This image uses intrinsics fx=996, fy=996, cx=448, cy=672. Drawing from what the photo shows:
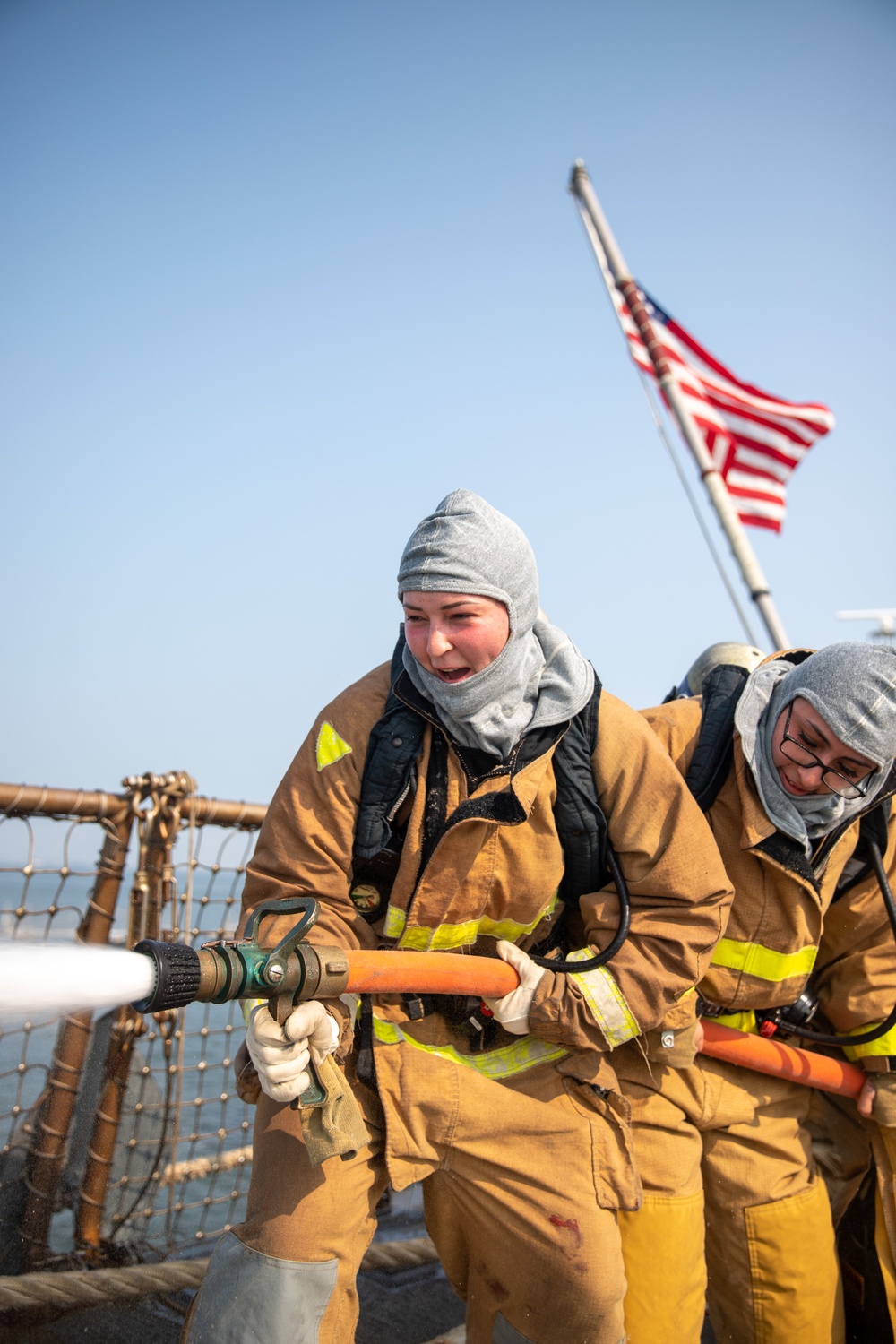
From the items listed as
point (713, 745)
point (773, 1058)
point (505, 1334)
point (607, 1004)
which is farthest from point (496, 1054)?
point (713, 745)

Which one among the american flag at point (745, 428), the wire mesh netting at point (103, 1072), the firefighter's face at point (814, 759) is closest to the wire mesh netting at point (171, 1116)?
the wire mesh netting at point (103, 1072)

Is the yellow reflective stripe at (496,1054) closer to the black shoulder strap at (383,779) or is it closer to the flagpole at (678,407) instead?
the black shoulder strap at (383,779)

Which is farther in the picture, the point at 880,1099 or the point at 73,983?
the point at 880,1099

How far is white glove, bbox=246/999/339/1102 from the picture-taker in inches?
86.9

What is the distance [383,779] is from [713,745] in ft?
4.04

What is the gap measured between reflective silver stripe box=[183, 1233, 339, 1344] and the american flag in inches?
273

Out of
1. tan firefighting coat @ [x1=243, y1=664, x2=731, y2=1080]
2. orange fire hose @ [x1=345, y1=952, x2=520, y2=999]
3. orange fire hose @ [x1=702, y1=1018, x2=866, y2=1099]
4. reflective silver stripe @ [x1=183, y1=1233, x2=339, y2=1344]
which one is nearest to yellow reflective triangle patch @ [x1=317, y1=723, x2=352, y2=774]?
tan firefighting coat @ [x1=243, y1=664, x2=731, y2=1080]

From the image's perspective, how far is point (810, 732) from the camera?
3162 millimetres

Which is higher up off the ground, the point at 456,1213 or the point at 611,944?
the point at 611,944

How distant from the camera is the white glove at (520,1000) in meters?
2.76

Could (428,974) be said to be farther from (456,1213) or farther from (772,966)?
(772,966)

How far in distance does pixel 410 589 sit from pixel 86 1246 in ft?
9.16

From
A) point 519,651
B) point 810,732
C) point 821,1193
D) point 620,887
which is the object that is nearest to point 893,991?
point 821,1193

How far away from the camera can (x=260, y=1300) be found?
7.46 feet
